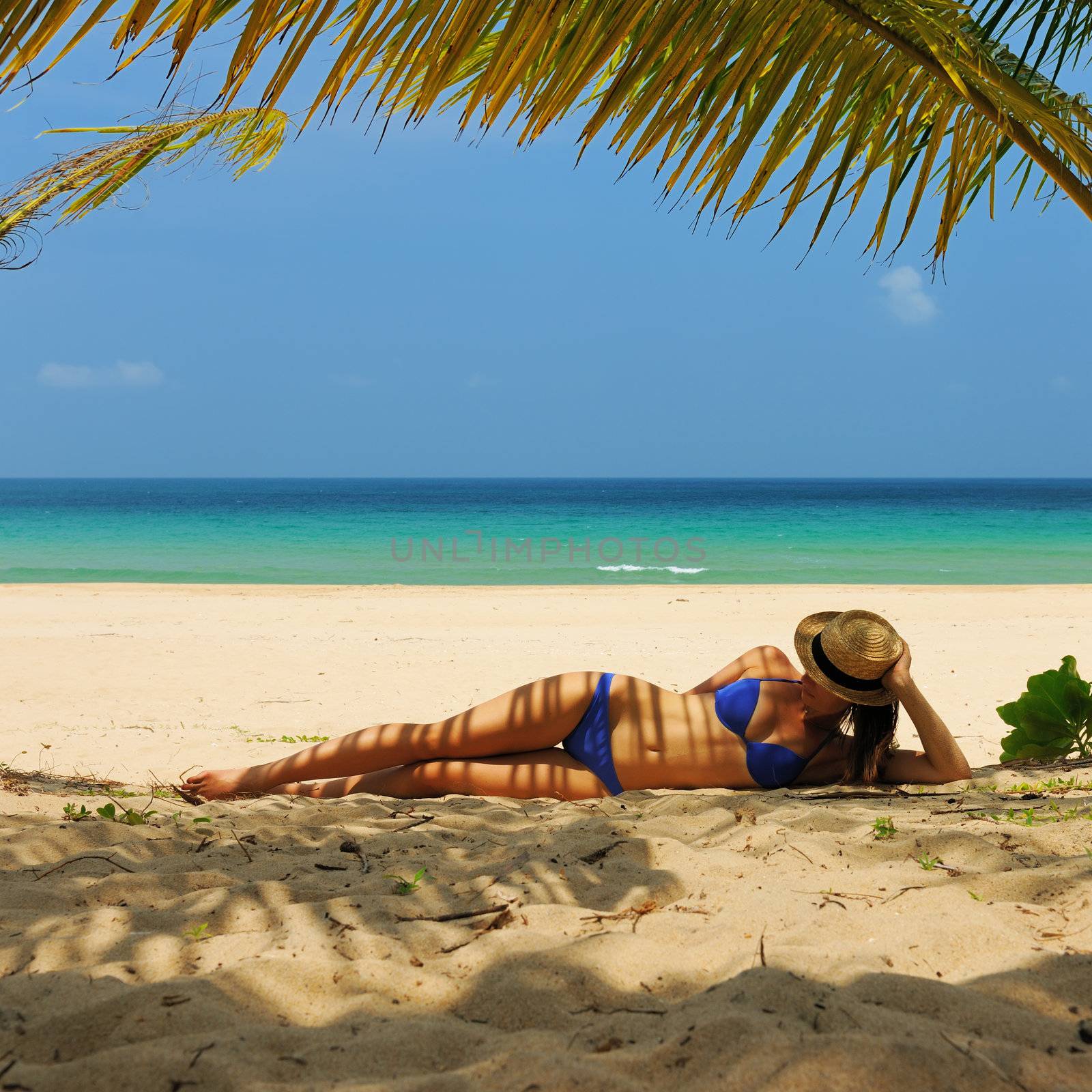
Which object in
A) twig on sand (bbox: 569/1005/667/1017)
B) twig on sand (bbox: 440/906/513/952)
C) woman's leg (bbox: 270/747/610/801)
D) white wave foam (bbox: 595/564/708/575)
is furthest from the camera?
white wave foam (bbox: 595/564/708/575)

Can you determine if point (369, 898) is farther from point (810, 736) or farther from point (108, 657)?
point (108, 657)

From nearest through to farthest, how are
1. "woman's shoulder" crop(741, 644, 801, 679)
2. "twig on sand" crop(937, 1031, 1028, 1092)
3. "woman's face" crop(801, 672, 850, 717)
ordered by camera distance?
"twig on sand" crop(937, 1031, 1028, 1092) < "woman's face" crop(801, 672, 850, 717) < "woman's shoulder" crop(741, 644, 801, 679)

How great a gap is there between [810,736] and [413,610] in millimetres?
8545

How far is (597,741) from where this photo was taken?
10.2ft

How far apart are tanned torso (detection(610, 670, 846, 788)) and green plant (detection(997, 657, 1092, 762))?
1.09m

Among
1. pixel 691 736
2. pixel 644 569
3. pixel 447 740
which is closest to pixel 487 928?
pixel 447 740

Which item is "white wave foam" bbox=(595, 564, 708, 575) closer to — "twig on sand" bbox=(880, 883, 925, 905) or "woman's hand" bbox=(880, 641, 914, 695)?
"woman's hand" bbox=(880, 641, 914, 695)

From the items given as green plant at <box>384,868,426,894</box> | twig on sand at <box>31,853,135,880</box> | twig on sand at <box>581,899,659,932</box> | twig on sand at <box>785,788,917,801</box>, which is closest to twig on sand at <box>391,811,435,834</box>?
green plant at <box>384,868,426,894</box>

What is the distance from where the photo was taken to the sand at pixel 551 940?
1.20m

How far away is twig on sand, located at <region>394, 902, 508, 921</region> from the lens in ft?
6.06

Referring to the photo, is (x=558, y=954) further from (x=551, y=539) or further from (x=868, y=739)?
(x=551, y=539)

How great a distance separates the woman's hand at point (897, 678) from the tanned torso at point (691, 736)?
0.31 metres

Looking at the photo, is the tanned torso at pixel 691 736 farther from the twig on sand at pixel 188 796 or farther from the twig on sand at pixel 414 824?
the twig on sand at pixel 188 796

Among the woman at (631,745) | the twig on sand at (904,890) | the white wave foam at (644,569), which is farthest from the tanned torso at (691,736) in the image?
the white wave foam at (644,569)
